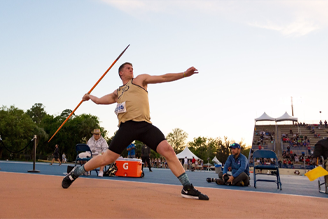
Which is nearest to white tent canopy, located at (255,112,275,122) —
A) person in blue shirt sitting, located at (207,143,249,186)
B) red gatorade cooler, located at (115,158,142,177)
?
red gatorade cooler, located at (115,158,142,177)

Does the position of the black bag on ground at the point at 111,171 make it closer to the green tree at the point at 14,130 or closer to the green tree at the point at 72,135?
the green tree at the point at 14,130

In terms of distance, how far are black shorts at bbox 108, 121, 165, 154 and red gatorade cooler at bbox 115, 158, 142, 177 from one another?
578 centimetres

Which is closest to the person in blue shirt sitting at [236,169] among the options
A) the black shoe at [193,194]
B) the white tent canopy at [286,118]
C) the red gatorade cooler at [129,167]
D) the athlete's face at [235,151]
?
the athlete's face at [235,151]

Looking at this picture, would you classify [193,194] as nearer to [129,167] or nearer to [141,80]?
[141,80]

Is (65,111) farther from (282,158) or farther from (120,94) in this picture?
(120,94)

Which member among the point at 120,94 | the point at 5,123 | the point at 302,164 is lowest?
the point at 302,164

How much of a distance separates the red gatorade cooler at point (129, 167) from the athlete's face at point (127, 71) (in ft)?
18.8

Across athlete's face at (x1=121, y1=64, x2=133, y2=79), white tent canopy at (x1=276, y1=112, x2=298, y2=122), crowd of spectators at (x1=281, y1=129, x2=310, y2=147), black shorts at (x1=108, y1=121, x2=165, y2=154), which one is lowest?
black shorts at (x1=108, y1=121, x2=165, y2=154)

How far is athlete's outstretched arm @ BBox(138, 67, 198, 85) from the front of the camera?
4199mm

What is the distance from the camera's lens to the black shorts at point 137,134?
14.1ft

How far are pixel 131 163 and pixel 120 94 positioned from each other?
588 cm

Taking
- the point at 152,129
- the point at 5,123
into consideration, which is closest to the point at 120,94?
the point at 152,129

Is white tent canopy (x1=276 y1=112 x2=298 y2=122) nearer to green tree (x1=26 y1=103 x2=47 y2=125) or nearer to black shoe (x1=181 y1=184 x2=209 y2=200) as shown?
black shoe (x1=181 y1=184 x2=209 y2=200)

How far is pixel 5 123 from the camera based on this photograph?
49.3 m
